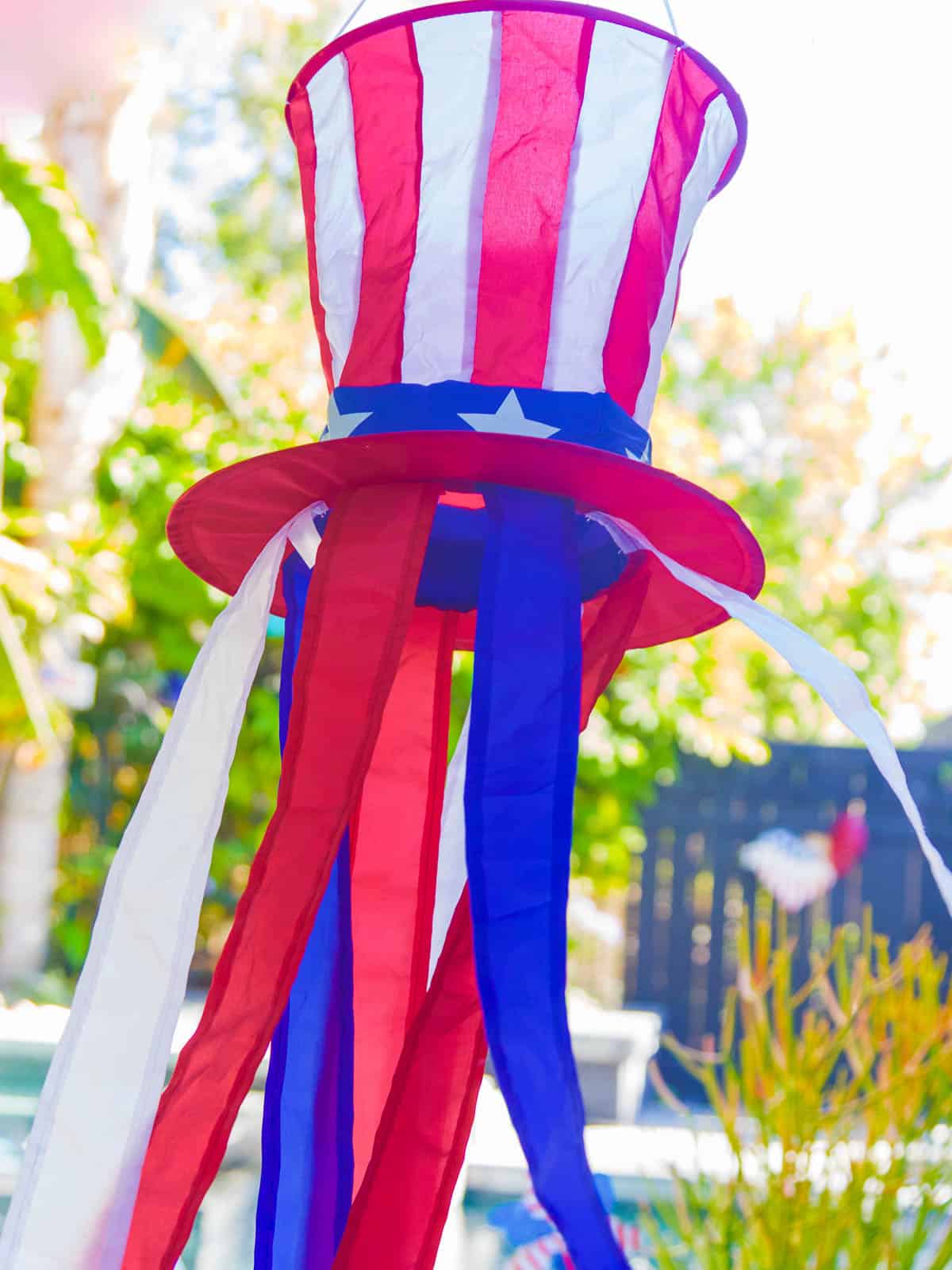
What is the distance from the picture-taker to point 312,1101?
935mm

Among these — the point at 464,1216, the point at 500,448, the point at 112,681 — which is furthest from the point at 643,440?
the point at 112,681

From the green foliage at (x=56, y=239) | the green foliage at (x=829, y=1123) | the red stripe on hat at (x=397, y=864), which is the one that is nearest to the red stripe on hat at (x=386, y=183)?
the red stripe on hat at (x=397, y=864)

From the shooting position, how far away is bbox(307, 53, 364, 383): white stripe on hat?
97 centimetres

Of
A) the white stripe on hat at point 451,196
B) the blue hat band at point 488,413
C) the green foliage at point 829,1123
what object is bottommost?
the green foliage at point 829,1123

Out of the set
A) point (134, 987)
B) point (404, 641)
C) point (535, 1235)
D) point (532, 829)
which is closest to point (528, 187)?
point (404, 641)

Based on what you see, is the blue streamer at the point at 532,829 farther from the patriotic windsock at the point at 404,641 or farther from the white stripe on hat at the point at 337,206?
the white stripe on hat at the point at 337,206

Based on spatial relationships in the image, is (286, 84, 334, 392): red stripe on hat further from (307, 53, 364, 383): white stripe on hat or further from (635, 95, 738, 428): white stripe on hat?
(635, 95, 738, 428): white stripe on hat

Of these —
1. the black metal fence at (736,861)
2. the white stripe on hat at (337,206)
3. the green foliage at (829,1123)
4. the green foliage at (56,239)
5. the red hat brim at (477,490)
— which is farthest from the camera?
the black metal fence at (736,861)

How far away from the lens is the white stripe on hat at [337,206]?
3.18 feet

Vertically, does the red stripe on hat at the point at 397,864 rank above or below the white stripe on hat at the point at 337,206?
below

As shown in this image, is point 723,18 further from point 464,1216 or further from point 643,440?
point 464,1216

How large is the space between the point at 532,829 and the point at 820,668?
22cm

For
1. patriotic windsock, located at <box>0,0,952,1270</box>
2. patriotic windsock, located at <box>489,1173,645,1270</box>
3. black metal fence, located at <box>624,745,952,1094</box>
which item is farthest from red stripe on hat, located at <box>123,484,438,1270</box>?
black metal fence, located at <box>624,745,952,1094</box>

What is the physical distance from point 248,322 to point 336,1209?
A: 19.9 ft
